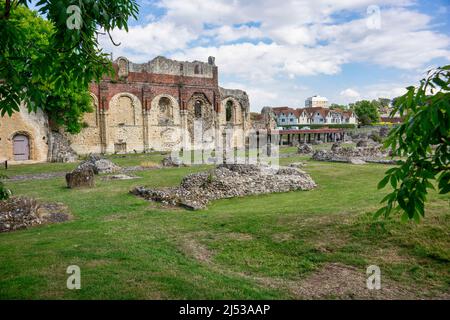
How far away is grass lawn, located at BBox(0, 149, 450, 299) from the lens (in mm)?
5043

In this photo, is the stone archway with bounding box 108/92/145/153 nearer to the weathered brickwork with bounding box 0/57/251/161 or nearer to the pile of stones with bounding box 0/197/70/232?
the weathered brickwork with bounding box 0/57/251/161

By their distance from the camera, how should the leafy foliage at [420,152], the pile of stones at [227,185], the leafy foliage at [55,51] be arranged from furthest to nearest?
the pile of stones at [227,185], the leafy foliage at [55,51], the leafy foliage at [420,152]

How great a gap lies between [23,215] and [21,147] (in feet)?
64.7

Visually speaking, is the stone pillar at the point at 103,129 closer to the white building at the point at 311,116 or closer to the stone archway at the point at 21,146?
the stone archway at the point at 21,146

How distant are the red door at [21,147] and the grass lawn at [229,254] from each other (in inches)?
759

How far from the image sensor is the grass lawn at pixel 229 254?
5.04 m

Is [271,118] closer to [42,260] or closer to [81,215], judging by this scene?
[81,215]

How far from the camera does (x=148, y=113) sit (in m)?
36.6

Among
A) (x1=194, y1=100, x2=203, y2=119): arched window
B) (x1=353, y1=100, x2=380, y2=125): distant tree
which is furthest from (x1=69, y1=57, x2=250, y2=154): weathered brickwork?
(x1=353, y1=100, x2=380, y2=125): distant tree

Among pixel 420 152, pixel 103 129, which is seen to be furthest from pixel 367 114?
pixel 420 152

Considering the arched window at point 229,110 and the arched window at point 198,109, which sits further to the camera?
the arched window at point 229,110

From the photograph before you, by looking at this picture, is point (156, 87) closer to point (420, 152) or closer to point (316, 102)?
point (420, 152)

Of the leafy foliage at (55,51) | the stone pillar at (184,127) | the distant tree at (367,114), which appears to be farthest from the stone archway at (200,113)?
the distant tree at (367,114)
